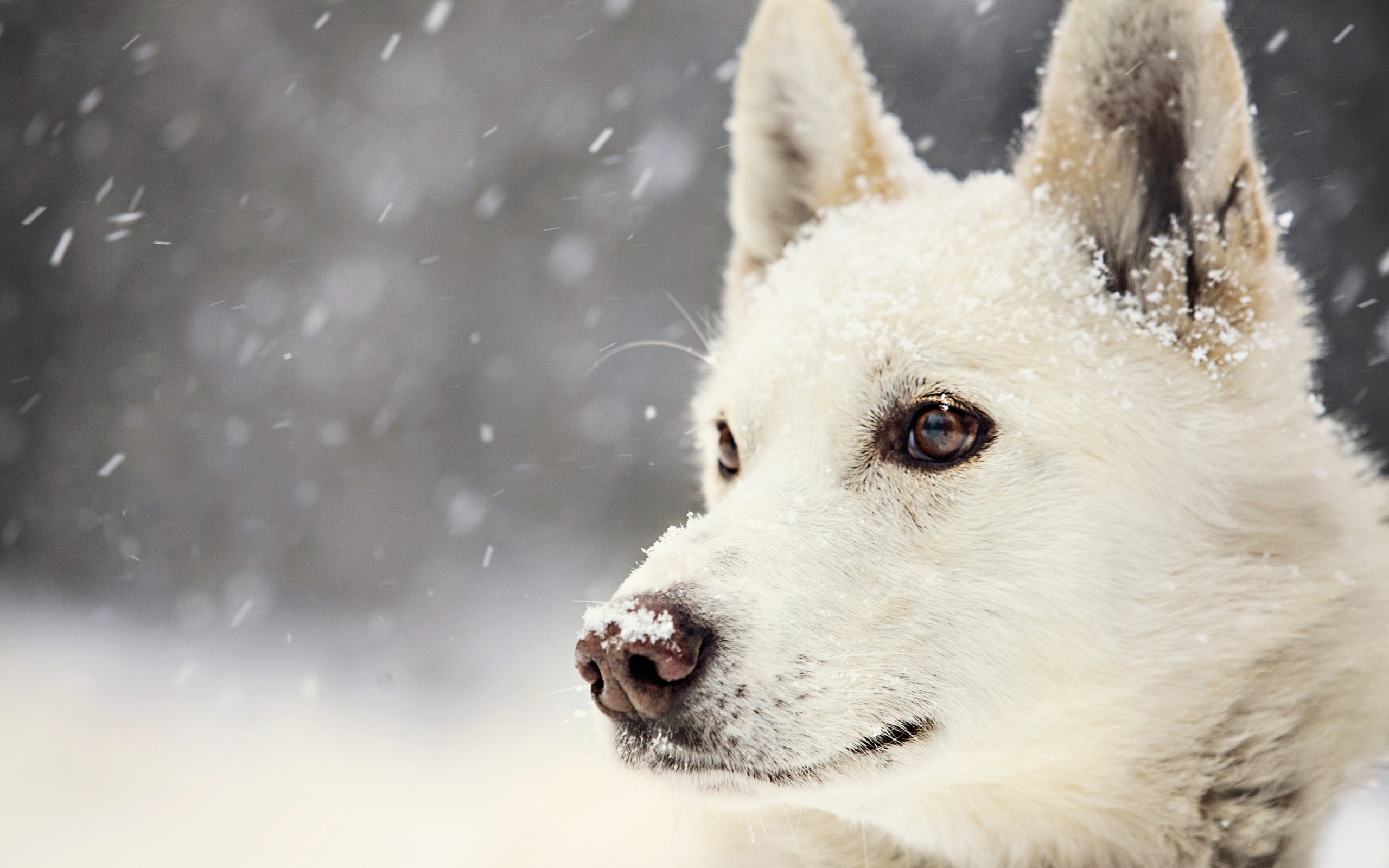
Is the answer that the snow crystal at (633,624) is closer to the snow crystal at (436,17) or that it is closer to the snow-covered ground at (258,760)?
the snow-covered ground at (258,760)

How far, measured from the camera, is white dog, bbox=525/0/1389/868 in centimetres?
142

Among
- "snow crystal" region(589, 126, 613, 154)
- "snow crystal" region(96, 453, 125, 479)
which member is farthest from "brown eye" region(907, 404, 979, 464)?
"snow crystal" region(96, 453, 125, 479)

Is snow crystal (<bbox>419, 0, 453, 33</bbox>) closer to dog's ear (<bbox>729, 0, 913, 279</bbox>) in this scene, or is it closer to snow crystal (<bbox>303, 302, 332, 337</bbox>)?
snow crystal (<bbox>303, 302, 332, 337</bbox>)

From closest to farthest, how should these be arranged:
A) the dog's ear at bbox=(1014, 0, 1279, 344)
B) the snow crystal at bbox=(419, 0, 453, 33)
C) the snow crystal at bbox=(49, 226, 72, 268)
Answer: the dog's ear at bbox=(1014, 0, 1279, 344) < the snow crystal at bbox=(419, 0, 453, 33) < the snow crystal at bbox=(49, 226, 72, 268)

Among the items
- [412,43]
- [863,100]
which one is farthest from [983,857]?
[412,43]

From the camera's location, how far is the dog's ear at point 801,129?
2.19m

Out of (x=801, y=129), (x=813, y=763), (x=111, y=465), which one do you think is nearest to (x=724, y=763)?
(x=813, y=763)

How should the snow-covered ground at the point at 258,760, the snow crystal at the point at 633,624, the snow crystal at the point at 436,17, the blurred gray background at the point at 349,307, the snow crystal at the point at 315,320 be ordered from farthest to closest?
the snow crystal at the point at 315,320
the snow crystal at the point at 436,17
the blurred gray background at the point at 349,307
the snow-covered ground at the point at 258,760
the snow crystal at the point at 633,624

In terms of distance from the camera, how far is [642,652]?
4.33 feet

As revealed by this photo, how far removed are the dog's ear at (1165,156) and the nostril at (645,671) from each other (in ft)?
3.92

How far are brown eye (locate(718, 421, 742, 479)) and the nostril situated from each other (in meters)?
0.82

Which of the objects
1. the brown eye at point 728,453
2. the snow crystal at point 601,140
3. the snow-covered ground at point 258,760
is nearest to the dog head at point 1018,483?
the brown eye at point 728,453

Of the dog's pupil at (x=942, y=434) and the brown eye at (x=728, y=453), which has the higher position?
the dog's pupil at (x=942, y=434)

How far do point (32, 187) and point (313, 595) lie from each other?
3.34m
